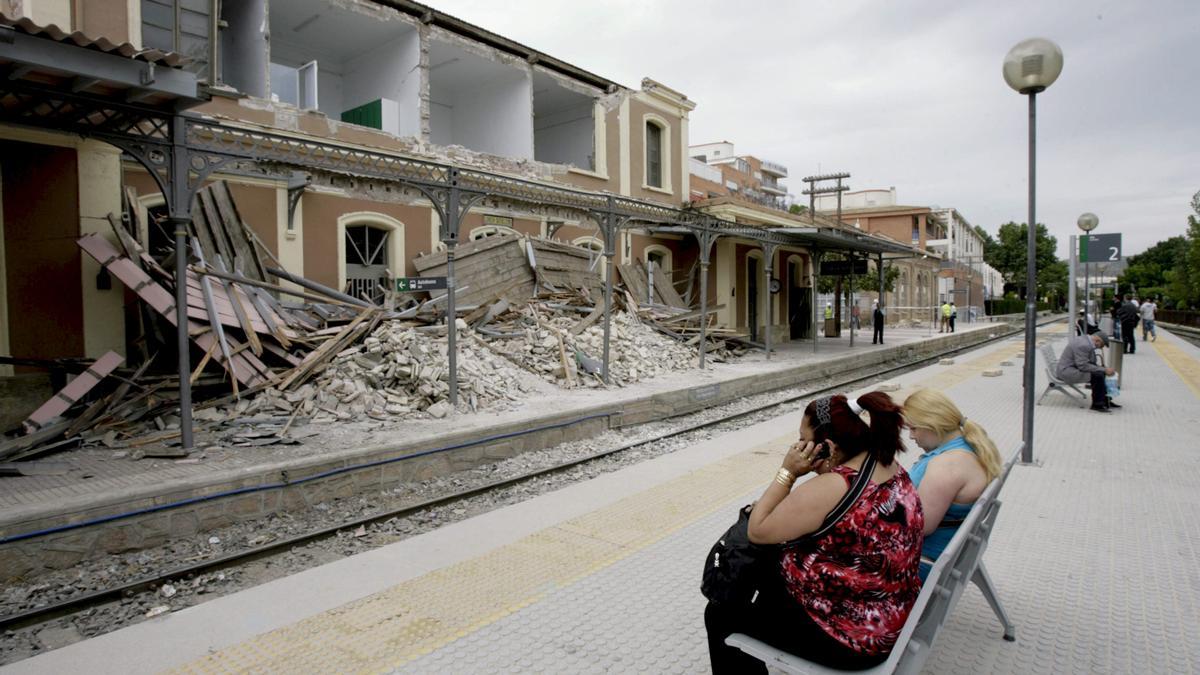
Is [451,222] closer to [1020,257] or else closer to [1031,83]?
[1031,83]

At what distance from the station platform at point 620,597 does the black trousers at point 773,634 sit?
741mm

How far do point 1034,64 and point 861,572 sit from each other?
20.2ft

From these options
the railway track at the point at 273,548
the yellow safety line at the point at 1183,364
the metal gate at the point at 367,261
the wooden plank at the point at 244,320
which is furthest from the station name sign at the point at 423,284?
the yellow safety line at the point at 1183,364

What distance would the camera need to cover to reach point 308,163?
746 centimetres

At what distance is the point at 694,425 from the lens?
1024cm

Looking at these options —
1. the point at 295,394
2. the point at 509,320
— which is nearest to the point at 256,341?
the point at 295,394

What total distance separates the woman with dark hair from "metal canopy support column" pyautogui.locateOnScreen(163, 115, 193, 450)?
6.47 metres

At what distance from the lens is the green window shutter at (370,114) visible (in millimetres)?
14391

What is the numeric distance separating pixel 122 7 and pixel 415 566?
9825mm

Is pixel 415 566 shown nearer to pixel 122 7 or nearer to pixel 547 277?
pixel 122 7


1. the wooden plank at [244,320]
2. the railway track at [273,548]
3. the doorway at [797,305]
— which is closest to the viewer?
the railway track at [273,548]

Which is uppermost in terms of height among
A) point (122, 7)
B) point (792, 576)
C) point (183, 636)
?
point (122, 7)

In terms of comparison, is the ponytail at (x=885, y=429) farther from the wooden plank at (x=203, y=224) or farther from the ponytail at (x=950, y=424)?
the wooden plank at (x=203, y=224)

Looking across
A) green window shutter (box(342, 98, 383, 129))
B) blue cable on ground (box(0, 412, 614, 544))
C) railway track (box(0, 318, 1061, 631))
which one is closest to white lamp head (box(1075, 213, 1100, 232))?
railway track (box(0, 318, 1061, 631))
